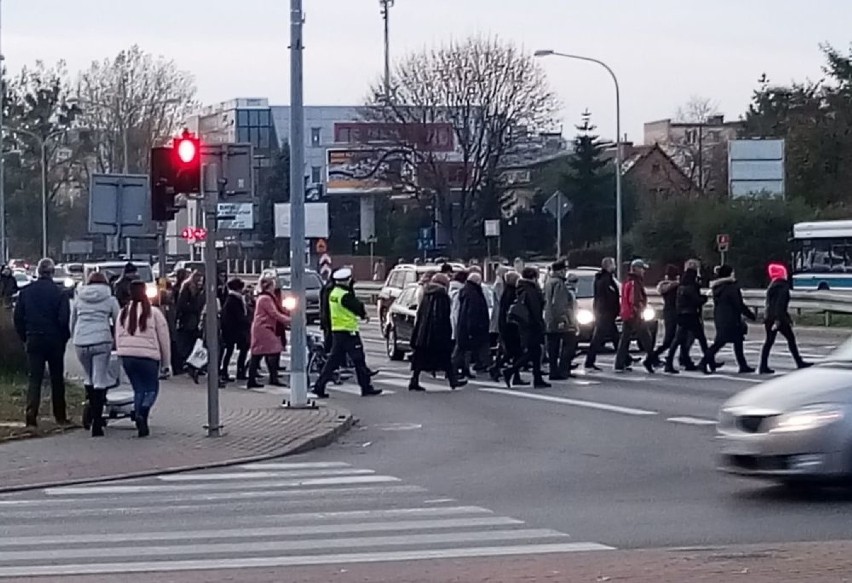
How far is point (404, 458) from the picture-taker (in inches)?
661

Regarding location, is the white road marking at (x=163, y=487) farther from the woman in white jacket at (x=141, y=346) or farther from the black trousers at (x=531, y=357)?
the black trousers at (x=531, y=357)

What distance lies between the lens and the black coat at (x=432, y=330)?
79.8 feet

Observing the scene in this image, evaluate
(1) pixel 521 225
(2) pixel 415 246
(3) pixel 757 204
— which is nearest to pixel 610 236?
(1) pixel 521 225

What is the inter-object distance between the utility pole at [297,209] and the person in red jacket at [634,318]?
7.71m

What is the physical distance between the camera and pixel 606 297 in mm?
27469

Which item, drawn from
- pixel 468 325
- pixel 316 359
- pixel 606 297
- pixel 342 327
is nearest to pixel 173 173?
pixel 342 327

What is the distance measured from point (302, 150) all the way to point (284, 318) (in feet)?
15.3

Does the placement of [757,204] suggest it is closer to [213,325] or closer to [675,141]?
[213,325]

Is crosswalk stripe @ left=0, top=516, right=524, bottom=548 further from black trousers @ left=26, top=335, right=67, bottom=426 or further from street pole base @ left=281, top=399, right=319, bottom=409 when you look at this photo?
street pole base @ left=281, top=399, right=319, bottom=409

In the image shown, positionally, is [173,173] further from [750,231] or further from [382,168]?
[382,168]

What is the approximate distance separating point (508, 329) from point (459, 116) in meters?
42.6

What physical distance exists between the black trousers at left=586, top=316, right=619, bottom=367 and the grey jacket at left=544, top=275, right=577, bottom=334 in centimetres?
236

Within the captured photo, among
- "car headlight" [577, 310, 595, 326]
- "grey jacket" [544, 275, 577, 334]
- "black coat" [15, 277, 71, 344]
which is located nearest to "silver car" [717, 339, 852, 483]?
"black coat" [15, 277, 71, 344]

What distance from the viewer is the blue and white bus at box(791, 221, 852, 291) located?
5169 centimetres
